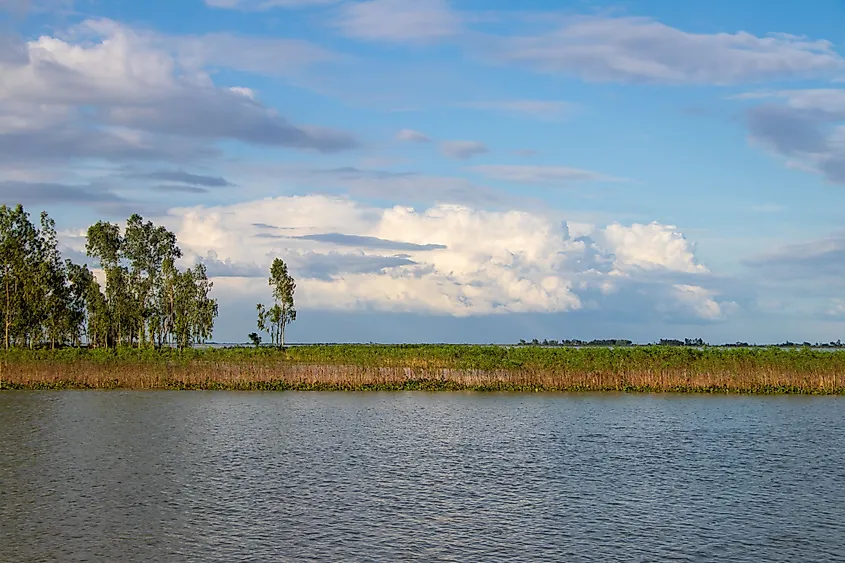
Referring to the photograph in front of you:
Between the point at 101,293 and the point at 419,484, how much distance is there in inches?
Answer: 2355

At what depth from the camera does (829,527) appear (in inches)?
731

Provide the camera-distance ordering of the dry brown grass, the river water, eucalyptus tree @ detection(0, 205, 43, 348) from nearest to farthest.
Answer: the river water, the dry brown grass, eucalyptus tree @ detection(0, 205, 43, 348)

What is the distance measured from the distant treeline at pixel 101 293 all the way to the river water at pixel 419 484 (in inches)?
1001

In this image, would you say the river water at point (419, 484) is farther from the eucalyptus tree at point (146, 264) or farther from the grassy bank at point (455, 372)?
the eucalyptus tree at point (146, 264)

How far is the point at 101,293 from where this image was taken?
75312 millimetres

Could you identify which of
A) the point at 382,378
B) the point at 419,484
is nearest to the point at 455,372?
the point at 382,378

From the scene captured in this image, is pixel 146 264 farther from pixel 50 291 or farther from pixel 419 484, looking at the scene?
pixel 419 484

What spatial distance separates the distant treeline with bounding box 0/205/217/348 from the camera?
62.6m

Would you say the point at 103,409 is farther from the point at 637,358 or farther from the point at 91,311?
the point at 91,311

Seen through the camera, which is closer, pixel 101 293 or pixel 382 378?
pixel 382 378

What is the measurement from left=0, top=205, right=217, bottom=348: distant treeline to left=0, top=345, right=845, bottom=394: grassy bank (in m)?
12.8

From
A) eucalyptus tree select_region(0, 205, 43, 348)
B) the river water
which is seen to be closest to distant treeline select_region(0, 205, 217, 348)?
eucalyptus tree select_region(0, 205, 43, 348)

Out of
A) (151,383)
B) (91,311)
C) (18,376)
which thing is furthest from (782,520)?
(91,311)

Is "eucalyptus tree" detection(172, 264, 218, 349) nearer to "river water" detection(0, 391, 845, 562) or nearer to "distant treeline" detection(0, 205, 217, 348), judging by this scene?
"distant treeline" detection(0, 205, 217, 348)
